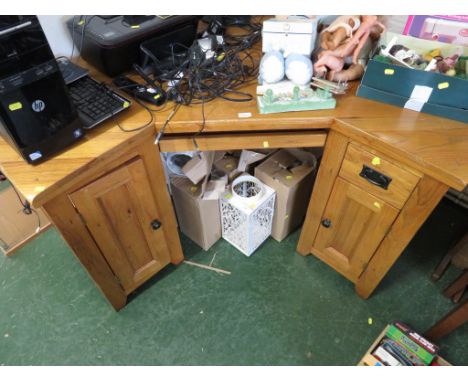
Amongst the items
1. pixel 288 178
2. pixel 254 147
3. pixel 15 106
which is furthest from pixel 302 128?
pixel 15 106

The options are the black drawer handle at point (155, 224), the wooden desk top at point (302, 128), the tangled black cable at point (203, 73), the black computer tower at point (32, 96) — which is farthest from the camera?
the black drawer handle at point (155, 224)

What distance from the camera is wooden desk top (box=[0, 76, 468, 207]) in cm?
77

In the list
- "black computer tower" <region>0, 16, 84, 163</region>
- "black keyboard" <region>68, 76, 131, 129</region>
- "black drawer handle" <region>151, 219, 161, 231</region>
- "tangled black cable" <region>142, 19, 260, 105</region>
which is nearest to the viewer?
"black computer tower" <region>0, 16, 84, 163</region>

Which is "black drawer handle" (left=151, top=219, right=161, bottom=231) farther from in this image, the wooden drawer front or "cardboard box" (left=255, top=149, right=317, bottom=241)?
the wooden drawer front

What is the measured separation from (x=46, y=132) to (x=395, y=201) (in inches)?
38.3

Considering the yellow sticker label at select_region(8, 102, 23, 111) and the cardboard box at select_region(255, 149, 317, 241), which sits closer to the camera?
the yellow sticker label at select_region(8, 102, 23, 111)

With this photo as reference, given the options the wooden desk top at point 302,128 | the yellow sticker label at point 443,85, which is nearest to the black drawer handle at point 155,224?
the wooden desk top at point 302,128

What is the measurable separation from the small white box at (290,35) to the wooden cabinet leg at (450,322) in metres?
0.96

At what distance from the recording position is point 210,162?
124 centimetres

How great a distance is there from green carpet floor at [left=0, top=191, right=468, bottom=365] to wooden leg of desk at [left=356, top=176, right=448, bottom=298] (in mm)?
173

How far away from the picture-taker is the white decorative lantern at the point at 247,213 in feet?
4.21

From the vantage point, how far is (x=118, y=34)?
95 centimetres

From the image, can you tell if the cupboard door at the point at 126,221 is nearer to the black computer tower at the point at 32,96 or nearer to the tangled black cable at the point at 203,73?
the black computer tower at the point at 32,96

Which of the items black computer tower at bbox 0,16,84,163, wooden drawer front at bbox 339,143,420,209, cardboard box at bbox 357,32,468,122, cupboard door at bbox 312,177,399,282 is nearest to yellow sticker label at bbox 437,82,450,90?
cardboard box at bbox 357,32,468,122
